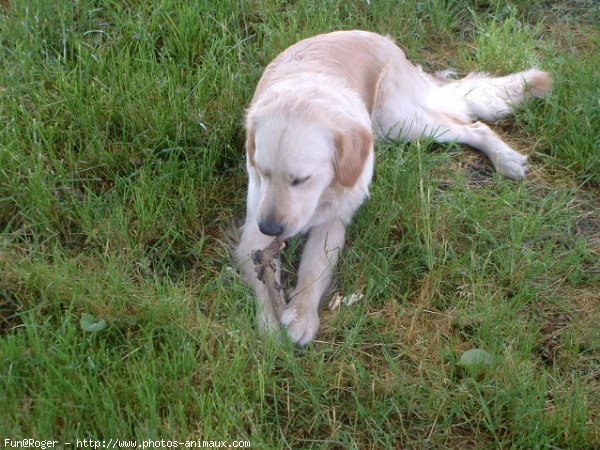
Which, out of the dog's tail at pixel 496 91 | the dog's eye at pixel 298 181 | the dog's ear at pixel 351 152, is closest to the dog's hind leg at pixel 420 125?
the dog's tail at pixel 496 91

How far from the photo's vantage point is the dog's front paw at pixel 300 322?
280 cm

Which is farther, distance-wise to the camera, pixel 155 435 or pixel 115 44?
pixel 115 44

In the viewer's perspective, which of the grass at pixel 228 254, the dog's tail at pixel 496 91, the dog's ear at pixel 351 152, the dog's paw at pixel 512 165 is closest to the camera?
the grass at pixel 228 254

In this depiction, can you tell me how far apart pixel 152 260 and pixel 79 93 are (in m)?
1.02

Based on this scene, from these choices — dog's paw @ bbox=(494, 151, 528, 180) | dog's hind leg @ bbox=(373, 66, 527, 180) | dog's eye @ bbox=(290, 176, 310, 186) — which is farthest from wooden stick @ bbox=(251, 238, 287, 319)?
dog's paw @ bbox=(494, 151, 528, 180)

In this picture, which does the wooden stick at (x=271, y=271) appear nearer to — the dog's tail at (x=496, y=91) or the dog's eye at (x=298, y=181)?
the dog's eye at (x=298, y=181)

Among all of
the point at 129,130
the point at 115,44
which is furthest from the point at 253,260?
the point at 115,44

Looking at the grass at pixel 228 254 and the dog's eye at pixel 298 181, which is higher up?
the dog's eye at pixel 298 181

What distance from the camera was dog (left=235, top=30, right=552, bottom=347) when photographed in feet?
9.25

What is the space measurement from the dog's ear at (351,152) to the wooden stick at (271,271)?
0.38 metres

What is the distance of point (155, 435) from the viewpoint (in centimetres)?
226

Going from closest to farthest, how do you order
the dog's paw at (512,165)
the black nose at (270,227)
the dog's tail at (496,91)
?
the black nose at (270,227)
the dog's paw at (512,165)
the dog's tail at (496,91)

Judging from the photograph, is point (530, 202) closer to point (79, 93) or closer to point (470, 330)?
point (470, 330)

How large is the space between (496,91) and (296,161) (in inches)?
66.7
